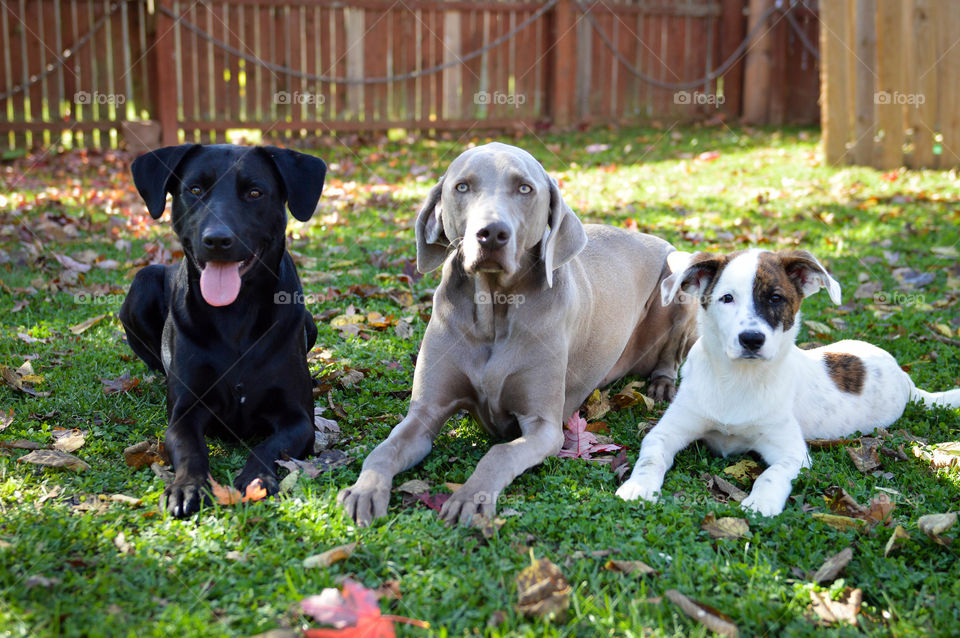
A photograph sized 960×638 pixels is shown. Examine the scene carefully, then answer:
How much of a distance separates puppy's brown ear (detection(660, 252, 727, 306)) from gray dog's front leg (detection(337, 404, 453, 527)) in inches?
44.1

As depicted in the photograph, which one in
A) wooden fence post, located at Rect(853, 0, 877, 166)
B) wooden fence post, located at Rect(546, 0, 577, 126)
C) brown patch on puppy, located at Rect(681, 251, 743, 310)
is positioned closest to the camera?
brown patch on puppy, located at Rect(681, 251, 743, 310)

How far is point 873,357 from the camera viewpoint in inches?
173

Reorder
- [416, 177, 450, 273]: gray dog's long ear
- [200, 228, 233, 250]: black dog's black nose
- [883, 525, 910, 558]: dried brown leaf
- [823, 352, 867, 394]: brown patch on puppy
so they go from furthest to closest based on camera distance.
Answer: [823, 352, 867, 394]: brown patch on puppy → [416, 177, 450, 273]: gray dog's long ear → [200, 228, 233, 250]: black dog's black nose → [883, 525, 910, 558]: dried brown leaf

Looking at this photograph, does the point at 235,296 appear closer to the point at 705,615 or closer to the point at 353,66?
the point at 705,615

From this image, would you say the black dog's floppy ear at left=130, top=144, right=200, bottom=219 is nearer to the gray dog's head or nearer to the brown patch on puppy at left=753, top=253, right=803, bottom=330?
the gray dog's head

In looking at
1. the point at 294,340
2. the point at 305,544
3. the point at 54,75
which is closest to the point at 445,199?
the point at 294,340

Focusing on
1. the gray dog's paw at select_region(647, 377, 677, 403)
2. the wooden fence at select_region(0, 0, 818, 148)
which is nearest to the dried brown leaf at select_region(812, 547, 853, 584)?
the gray dog's paw at select_region(647, 377, 677, 403)

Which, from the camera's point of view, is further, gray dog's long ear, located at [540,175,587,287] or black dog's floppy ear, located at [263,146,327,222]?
black dog's floppy ear, located at [263,146,327,222]

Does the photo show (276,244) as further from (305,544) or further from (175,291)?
(305,544)

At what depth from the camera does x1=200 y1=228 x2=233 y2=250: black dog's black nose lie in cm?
361

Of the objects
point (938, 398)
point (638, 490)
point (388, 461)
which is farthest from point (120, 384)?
point (938, 398)

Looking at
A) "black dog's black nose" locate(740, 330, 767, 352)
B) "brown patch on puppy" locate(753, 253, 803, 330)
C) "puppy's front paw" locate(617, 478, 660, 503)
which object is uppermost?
"brown patch on puppy" locate(753, 253, 803, 330)

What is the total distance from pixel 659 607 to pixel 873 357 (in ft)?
7.88

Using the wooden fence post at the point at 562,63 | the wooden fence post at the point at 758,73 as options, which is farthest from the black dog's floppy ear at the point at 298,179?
the wooden fence post at the point at 758,73
